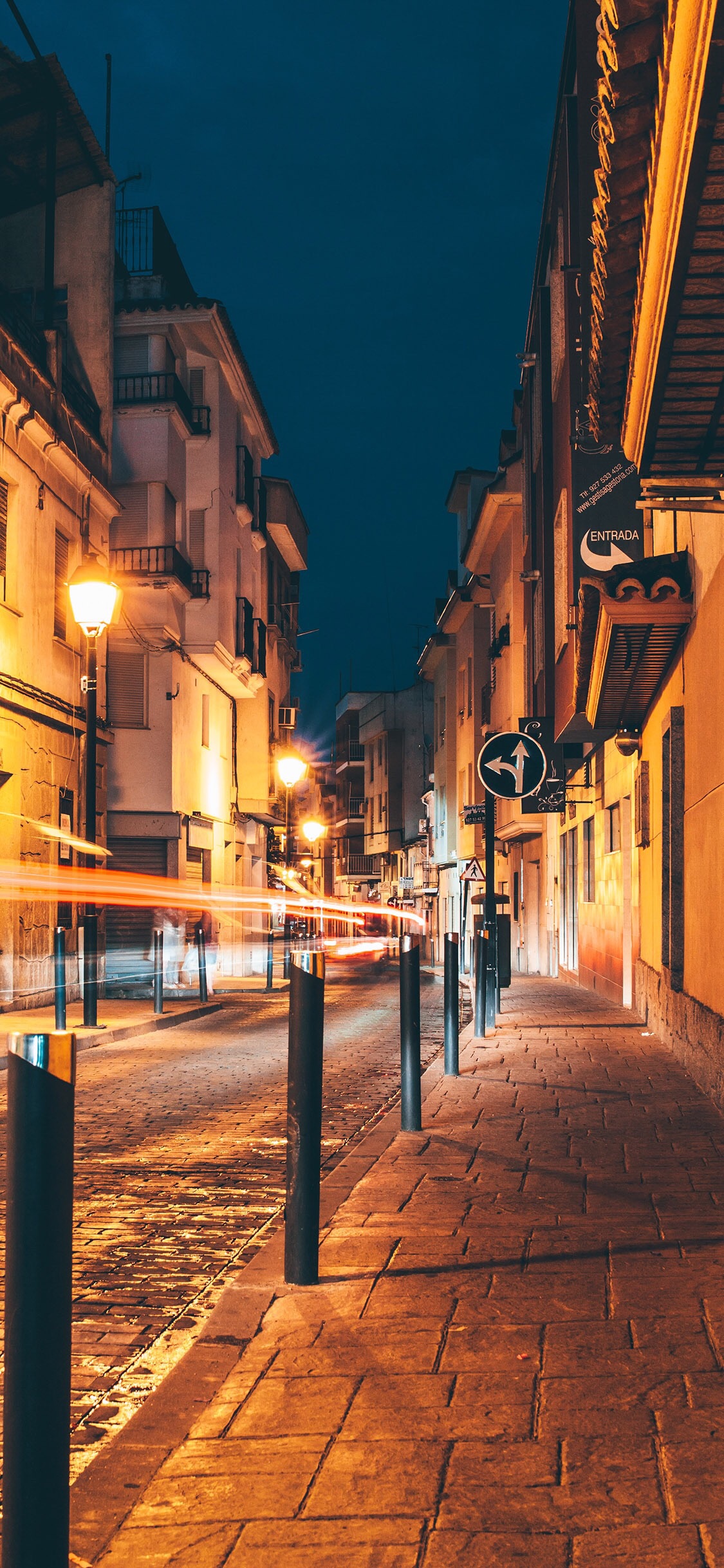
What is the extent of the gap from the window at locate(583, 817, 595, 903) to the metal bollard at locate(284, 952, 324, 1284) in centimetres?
1759

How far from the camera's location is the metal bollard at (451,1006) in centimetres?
1027

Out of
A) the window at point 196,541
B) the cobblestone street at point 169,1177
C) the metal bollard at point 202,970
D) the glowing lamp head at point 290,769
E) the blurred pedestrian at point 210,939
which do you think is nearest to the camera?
the cobblestone street at point 169,1177

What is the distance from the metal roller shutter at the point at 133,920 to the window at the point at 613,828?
11.2 metres

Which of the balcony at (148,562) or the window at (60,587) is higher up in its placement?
the balcony at (148,562)

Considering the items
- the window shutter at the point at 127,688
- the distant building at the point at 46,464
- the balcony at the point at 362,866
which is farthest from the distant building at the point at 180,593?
the balcony at the point at 362,866

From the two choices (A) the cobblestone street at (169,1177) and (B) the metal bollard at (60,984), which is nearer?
(A) the cobblestone street at (169,1177)

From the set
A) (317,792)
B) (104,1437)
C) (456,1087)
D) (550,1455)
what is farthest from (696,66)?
(317,792)

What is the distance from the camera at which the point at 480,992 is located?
46.1ft

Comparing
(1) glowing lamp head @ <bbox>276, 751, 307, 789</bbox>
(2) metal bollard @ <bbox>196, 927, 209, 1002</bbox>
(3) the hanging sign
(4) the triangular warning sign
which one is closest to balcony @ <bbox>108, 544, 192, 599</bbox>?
(1) glowing lamp head @ <bbox>276, 751, 307, 789</bbox>

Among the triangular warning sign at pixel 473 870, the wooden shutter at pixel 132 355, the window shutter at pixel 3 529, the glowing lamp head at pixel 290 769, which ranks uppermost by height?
the wooden shutter at pixel 132 355

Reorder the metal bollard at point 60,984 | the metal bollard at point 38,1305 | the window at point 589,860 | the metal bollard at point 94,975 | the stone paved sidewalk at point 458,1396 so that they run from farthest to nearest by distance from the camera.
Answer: the window at point 589,860
the metal bollard at point 94,975
the metal bollard at point 60,984
the stone paved sidewalk at point 458,1396
the metal bollard at point 38,1305

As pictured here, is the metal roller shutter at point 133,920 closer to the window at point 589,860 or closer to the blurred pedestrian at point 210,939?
the blurred pedestrian at point 210,939

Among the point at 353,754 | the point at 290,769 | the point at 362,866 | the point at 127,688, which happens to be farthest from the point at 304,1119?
the point at 362,866

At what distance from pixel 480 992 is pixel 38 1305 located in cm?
1204
